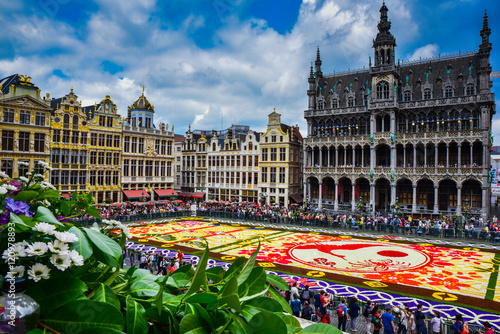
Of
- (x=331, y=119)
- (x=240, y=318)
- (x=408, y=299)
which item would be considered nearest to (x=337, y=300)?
(x=408, y=299)

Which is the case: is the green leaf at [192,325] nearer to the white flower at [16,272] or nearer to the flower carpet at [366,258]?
the white flower at [16,272]

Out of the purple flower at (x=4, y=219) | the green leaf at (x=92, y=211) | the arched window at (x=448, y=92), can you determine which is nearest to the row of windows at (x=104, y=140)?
the arched window at (x=448, y=92)

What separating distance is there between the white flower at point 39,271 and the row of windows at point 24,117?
144 feet

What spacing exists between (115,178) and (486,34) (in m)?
50.5

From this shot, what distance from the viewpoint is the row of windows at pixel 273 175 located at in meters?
49.2

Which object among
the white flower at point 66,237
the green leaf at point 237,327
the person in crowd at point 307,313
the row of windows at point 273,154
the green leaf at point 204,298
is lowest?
the person in crowd at point 307,313

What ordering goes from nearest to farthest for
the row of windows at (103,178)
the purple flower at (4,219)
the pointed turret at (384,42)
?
1. the purple flower at (4,219)
2. the pointed turret at (384,42)
3. the row of windows at (103,178)

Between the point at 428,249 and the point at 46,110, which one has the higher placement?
the point at 46,110

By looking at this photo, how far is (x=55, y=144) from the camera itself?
134 feet

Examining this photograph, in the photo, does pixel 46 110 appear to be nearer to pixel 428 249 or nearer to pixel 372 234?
pixel 372 234

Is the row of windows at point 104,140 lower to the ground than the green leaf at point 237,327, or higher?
higher

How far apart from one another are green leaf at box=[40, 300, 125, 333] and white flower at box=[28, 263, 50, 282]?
0.64ft

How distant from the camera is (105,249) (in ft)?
6.46

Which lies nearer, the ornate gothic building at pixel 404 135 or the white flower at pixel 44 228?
the white flower at pixel 44 228
